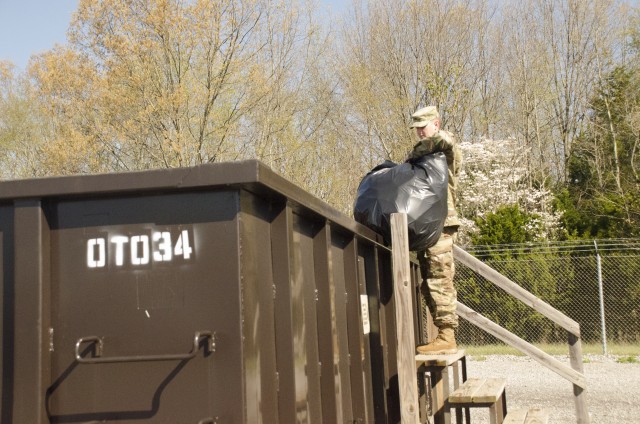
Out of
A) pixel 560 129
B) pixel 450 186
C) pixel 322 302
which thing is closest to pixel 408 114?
pixel 560 129

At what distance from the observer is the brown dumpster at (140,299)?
8.03ft

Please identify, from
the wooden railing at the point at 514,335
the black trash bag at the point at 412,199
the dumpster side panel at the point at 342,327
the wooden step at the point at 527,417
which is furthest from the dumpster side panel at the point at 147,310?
the wooden railing at the point at 514,335

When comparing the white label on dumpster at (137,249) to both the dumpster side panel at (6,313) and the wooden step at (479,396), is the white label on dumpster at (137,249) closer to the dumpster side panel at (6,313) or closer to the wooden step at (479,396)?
the dumpster side panel at (6,313)

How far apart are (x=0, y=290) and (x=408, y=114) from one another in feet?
91.1

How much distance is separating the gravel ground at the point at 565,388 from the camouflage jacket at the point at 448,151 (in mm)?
5645

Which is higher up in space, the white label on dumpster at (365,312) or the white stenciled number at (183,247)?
the white stenciled number at (183,247)

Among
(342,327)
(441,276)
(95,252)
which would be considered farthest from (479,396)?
(95,252)

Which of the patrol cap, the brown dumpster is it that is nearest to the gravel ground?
the patrol cap

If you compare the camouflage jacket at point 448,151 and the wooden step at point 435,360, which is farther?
the wooden step at point 435,360

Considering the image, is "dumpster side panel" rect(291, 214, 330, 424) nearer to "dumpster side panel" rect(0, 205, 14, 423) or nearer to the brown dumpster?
the brown dumpster

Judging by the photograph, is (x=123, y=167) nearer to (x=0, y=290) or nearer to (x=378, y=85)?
(x=378, y=85)

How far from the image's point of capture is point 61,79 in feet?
70.5

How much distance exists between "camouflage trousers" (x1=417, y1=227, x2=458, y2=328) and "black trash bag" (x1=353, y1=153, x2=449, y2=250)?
45cm

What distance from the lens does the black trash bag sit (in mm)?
4512
